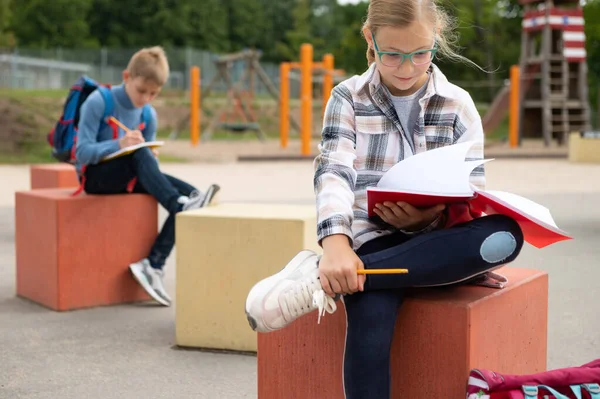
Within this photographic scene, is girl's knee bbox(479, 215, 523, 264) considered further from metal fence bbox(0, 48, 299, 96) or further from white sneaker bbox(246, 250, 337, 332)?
metal fence bbox(0, 48, 299, 96)

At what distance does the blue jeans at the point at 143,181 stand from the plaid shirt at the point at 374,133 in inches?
88.9

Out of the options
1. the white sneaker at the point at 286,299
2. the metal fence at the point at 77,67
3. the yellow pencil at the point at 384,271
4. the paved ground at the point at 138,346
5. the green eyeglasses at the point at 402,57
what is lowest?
the paved ground at the point at 138,346

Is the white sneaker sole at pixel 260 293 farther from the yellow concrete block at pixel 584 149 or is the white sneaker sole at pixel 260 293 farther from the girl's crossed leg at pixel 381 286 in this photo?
the yellow concrete block at pixel 584 149

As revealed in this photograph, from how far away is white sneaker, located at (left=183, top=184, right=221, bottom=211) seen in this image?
170 inches

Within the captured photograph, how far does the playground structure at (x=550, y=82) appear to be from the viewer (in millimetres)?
19969

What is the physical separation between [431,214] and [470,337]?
335mm

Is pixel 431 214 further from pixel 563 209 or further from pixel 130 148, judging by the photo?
pixel 563 209

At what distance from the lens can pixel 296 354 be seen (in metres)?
2.57

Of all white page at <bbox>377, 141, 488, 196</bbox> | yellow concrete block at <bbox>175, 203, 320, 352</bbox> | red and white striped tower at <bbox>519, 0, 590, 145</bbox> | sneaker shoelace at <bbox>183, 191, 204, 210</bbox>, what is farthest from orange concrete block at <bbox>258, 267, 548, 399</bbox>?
red and white striped tower at <bbox>519, 0, 590, 145</bbox>

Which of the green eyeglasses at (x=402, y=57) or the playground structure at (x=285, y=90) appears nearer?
the green eyeglasses at (x=402, y=57)

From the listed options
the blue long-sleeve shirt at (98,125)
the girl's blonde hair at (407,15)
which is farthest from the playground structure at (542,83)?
the girl's blonde hair at (407,15)

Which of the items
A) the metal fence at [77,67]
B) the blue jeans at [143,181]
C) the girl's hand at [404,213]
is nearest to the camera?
the girl's hand at [404,213]

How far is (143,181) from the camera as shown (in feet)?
15.6

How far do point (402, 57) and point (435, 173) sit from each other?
349 millimetres
